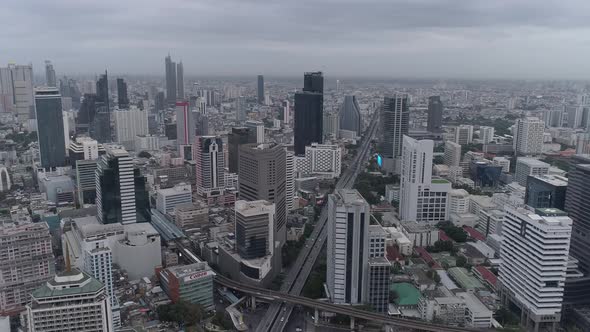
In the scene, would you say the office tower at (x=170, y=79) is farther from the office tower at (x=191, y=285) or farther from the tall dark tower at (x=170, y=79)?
the office tower at (x=191, y=285)

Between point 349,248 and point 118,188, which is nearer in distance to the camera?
point 349,248

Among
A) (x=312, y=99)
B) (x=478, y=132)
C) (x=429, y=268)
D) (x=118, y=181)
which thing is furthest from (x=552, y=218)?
(x=478, y=132)

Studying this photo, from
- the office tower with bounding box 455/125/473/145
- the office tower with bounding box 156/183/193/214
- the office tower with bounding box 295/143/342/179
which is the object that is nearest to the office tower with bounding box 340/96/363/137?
the office tower with bounding box 455/125/473/145

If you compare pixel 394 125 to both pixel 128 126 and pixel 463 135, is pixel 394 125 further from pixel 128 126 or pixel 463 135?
pixel 128 126

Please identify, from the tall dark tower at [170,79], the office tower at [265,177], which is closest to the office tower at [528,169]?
the office tower at [265,177]

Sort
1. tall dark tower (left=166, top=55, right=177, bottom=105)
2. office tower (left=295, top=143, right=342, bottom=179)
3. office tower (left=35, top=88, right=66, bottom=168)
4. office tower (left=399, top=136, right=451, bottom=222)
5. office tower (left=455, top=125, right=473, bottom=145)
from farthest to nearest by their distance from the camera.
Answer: tall dark tower (left=166, top=55, right=177, bottom=105)
office tower (left=455, top=125, right=473, bottom=145)
office tower (left=295, top=143, right=342, bottom=179)
office tower (left=35, top=88, right=66, bottom=168)
office tower (left=399, top=136, right=451, bottom=222)

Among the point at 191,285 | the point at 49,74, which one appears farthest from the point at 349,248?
the point at 49,74

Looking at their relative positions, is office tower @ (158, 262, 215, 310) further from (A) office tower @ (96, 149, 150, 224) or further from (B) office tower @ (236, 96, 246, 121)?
(B) office tower @ (236, 96, 246, 121)
